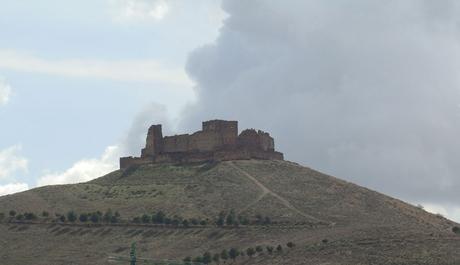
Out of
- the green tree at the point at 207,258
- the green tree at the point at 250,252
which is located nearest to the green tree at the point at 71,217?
the green tree at the point at 207,258

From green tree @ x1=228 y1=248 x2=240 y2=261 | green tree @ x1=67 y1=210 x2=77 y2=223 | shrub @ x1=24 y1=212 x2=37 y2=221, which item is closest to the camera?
green tree @ x1=228 y1=248 x2=240 y2=261

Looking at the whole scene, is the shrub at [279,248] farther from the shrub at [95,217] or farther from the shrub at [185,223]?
the shrub at [95,217]

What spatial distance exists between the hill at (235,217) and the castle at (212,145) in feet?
5.00

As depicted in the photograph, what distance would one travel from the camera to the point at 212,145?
13675 centimetres

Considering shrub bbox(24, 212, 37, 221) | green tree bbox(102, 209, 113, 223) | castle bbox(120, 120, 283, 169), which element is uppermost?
castle bbox(120, 120, 283, 169)

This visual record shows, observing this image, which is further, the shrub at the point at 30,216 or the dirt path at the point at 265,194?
the shrub at the point at 30,216

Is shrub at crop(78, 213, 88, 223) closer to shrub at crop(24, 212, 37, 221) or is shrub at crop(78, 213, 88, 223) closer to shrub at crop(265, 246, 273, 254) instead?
shrub at crop(24, 212, 37, 221)

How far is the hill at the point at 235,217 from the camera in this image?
9225 cm

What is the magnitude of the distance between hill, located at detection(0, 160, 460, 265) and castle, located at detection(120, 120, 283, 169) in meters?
1.52

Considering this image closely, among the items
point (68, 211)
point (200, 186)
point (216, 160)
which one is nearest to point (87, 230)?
point (68, 211)

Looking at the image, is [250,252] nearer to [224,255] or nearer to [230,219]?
[224,255]

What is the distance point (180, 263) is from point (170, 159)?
164 ft

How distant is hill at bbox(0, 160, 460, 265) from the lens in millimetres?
92250

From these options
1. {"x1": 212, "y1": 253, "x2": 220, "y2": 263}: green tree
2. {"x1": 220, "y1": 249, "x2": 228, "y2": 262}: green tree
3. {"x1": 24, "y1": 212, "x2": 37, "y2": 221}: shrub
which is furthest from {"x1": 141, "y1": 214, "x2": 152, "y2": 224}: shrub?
{"x1": 220, "y1": 249, "x2": 228, "y2": 262}: green tree
